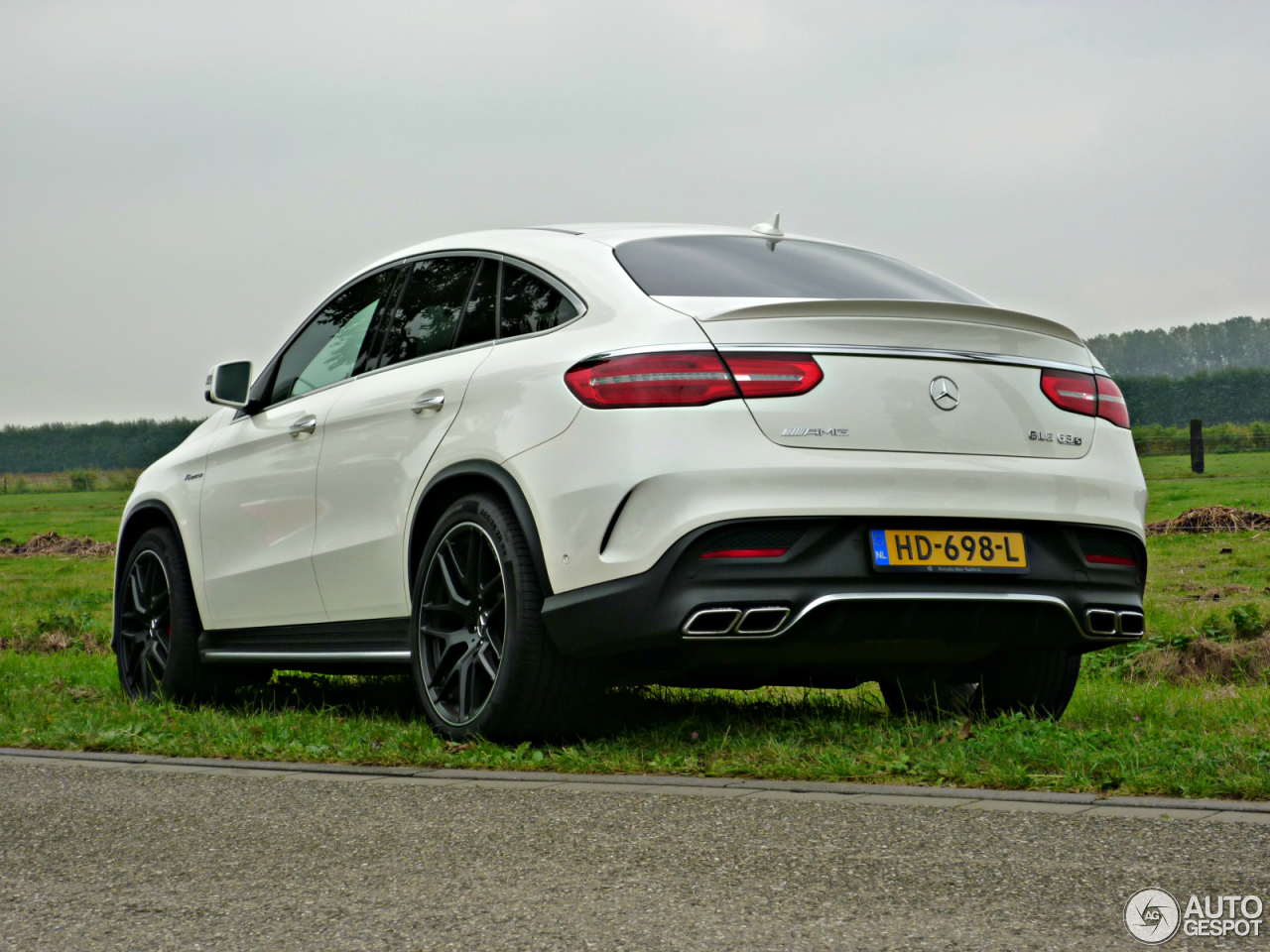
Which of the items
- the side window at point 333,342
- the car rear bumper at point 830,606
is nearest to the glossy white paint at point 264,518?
the side window at point 333,342

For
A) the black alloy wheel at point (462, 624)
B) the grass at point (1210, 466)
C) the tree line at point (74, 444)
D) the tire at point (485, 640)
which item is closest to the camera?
the tire at point (485, 640)

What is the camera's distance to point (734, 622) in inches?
169

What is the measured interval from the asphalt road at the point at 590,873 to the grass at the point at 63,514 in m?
26.7

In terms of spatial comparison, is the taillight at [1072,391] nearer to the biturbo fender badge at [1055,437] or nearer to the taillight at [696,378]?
the biturbo fender badge at [1055,437]

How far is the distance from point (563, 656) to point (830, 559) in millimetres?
905

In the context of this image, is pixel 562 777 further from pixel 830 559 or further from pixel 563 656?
pixel 830 559

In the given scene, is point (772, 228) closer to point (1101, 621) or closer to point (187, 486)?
point (1101, 621)

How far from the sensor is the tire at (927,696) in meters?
5.74

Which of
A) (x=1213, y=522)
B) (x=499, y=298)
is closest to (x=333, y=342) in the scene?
(x=499, y=298)

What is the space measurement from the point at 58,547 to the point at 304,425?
105 ft

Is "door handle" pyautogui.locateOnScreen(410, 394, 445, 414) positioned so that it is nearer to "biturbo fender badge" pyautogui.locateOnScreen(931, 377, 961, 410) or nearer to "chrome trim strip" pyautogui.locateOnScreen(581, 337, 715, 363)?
"chrome trim strip" pyautogui.locateOnScreen(581, 337, 715, 363)

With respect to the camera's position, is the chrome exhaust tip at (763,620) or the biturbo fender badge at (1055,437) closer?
the chrome exhaust tip at (763,620)

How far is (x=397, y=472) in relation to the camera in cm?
542

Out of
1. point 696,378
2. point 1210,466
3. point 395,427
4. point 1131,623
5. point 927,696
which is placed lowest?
point 1210,466
